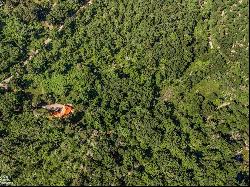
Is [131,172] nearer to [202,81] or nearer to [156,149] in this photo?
[156,149]

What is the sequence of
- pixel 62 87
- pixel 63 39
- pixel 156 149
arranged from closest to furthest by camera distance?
pixel 156 149
pixel 62 87
pixel 63 39

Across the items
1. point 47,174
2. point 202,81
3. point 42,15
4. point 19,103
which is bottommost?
point 47,174

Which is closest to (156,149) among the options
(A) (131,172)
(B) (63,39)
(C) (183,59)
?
(A) (131,172)

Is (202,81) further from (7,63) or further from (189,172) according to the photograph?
(7,63)

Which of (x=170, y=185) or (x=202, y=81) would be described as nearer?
(x=170, y=185)

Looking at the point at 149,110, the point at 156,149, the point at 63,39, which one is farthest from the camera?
the point at 63,39

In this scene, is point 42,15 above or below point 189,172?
above

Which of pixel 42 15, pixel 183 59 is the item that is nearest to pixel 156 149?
pixel 183 59
